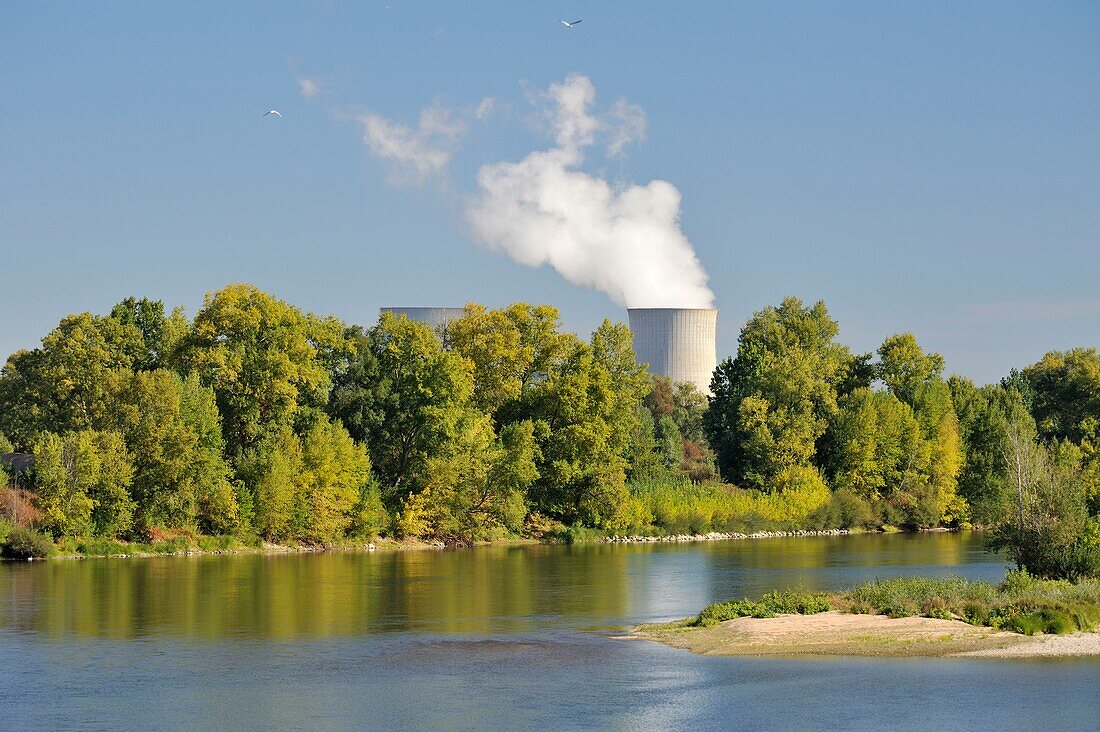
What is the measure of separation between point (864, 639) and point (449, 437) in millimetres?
48685

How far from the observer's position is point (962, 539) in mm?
A: 94500

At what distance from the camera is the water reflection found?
45250mm

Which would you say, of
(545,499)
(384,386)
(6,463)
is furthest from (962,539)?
(6,463)

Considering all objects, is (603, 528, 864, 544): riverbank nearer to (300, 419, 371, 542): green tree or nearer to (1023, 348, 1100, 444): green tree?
(300, 419, 371, 542): green tree

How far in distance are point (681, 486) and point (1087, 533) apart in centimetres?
5174

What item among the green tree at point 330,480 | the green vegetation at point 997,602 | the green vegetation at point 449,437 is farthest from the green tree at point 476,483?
the green vegetation at point 997,602

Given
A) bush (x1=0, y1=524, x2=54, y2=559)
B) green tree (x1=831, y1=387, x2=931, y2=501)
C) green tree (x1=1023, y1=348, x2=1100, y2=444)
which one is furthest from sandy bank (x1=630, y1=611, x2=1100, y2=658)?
green tree (x1=1023, y1=348, x2=1100, y2=444)

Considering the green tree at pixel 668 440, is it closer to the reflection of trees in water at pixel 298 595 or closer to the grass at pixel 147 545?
the reflection of trees in water at pixel 298 595

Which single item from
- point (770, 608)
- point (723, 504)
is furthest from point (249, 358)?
point (770, 608)

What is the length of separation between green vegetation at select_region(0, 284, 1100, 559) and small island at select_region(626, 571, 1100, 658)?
819cm

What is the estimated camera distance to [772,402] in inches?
4151

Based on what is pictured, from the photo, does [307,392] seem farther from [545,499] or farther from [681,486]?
[681,486]

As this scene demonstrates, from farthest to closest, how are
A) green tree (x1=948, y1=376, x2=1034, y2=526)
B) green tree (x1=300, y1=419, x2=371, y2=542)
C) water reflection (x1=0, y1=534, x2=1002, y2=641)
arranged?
green tree (x1=948, y1=376, x2=1034, y2=526)
green tree (x1=300, y1=419, x2=371, y2=542)
water reflection (x1=0, y1=534, x2=1002, y2=641)

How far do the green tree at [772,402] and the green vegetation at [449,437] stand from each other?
210 mm
